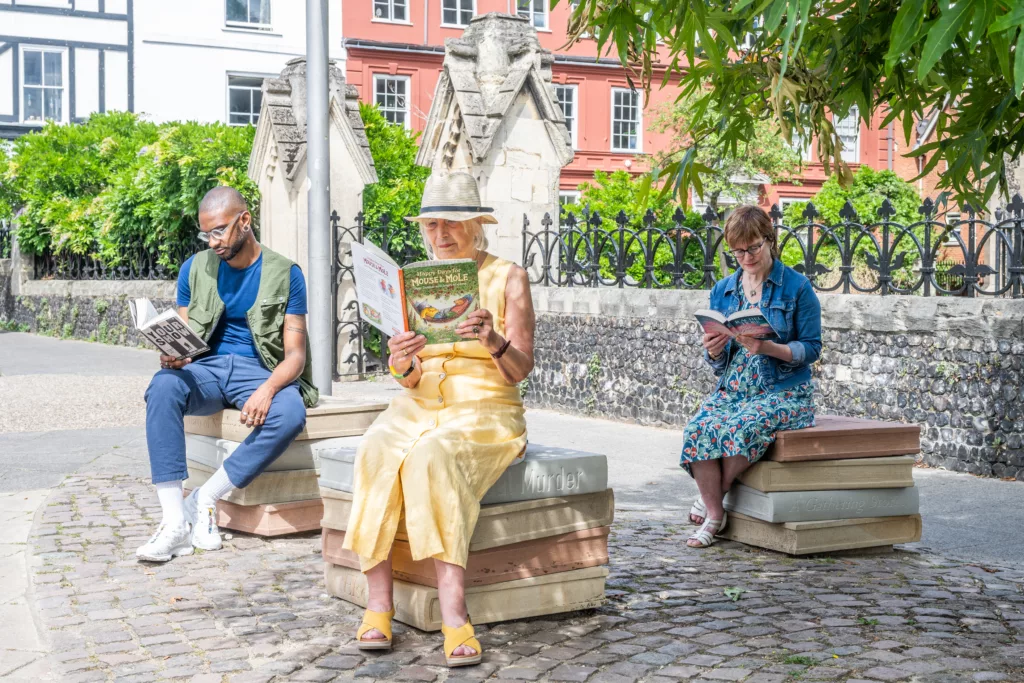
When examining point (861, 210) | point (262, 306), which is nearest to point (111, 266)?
point (861, 210)

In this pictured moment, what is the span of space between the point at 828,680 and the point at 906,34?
7.11 ft

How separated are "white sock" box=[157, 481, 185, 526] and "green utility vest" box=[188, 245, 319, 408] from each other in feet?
2.65

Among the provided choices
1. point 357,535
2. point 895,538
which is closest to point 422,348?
point 357,535

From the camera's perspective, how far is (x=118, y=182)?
68.8 ft

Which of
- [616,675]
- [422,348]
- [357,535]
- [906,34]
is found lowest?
[616,675]

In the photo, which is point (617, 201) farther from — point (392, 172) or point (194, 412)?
point (194, 412)

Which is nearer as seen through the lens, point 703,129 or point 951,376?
point 703,129

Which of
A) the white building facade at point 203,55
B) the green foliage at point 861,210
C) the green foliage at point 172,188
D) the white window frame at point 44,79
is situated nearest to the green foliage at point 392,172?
the green foliage at point 172,188

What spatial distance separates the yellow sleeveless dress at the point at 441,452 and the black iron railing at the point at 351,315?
918cm

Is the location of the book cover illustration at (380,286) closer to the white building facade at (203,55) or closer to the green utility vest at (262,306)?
the green utility vest at (262,306)

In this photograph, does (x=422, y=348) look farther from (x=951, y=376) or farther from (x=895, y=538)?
(x=951, y=376)

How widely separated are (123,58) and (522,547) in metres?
35.4

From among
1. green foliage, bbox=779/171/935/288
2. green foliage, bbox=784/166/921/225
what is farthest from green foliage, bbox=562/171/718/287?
green foliage, bbox=784/166/921/225

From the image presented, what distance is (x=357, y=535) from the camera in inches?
173
